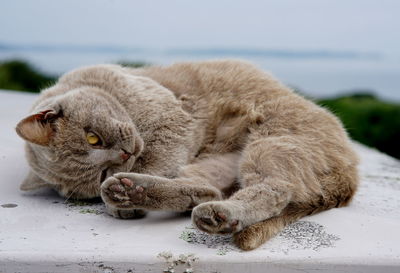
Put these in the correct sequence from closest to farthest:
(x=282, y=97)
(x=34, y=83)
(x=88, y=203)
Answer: (x=88, y=203) → (x=282, y=97) → (x=34, y=83)

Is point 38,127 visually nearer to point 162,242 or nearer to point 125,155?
point 125,155

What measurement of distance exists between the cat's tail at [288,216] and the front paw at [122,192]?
388mm

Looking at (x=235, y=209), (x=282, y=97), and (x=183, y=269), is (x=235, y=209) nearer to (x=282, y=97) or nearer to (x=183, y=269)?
(x=183, y=269)

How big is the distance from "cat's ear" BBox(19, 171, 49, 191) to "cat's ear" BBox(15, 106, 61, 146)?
0.80 ft

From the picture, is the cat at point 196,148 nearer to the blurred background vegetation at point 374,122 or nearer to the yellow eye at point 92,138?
the yellow eye at point 92,138

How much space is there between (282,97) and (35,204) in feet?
3.84

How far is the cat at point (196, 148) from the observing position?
6.04 feet

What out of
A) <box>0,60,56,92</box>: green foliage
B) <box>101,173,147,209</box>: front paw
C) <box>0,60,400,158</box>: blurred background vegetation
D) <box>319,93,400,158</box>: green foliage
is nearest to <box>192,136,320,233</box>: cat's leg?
<box>101,173,147,209</box>: front paw

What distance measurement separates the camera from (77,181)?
6.73 feet

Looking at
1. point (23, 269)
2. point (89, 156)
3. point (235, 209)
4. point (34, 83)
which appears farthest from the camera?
point (34, 83)

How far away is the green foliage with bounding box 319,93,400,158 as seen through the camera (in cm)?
475

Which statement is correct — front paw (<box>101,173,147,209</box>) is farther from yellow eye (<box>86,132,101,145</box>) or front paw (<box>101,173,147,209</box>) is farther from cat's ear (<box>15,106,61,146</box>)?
cat's ear (<box>15,106,61,146</box>)

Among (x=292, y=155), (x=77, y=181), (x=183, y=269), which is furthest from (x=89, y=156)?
(x=292, y=155)

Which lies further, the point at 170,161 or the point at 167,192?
the point at 170,161
